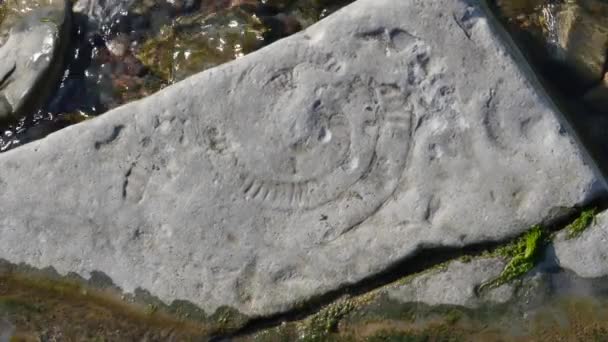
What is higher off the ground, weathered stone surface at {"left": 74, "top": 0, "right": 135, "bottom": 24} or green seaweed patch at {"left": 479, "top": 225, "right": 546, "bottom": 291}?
weathered stone surface at {"left": 74, "top": 0, "right": 135, "bottom": 24}

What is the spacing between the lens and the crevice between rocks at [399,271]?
2.89m

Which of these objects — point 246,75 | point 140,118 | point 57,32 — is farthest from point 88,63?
point 246,75

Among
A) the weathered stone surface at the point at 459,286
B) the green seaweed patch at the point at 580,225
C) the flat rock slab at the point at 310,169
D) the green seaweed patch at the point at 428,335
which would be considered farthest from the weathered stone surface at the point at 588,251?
the green seaweed patch at the point at 428,335

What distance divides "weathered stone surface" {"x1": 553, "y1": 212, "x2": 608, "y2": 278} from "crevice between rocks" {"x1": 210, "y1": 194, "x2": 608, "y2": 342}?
66 millimetres

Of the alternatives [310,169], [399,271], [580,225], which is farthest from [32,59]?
[580,225]

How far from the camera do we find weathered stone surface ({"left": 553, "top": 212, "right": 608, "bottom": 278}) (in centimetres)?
283

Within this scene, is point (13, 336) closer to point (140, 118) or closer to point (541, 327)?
point (140, 118)

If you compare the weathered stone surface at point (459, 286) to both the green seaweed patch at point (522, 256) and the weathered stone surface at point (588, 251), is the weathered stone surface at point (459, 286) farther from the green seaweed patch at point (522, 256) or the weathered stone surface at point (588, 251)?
the weathered stone surface at point (588, 251)

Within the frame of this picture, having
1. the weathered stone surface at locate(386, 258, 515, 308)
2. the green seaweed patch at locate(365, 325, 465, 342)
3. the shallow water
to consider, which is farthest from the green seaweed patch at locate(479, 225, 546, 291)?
the shallow water

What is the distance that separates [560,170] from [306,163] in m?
1.04

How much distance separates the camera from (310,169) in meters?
2.97

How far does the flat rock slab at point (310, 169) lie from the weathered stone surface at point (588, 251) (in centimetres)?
13

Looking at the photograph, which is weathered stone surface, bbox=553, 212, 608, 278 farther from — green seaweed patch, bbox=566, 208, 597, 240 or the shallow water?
the shallow water

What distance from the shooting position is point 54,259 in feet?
10.2
